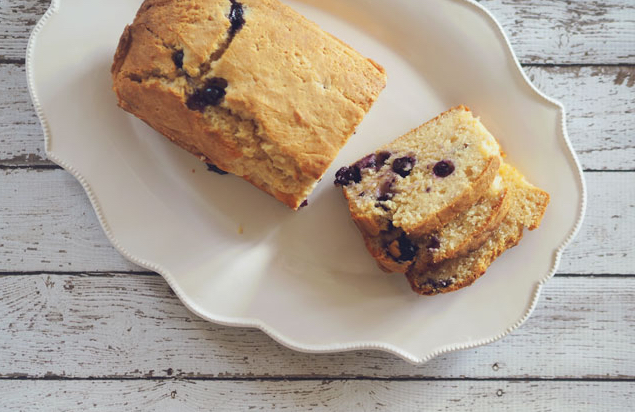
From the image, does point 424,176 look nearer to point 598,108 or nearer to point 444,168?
point 444,168

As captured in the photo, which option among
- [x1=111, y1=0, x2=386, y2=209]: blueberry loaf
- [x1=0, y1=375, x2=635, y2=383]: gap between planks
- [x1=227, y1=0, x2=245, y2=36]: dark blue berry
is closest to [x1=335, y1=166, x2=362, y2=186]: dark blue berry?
[x1=111, y1=0, x2=386, y2=209]: blueberry loaf

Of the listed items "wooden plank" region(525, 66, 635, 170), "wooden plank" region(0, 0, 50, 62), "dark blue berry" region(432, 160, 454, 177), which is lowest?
"wooden plank" region(0, 0, 50, 62)

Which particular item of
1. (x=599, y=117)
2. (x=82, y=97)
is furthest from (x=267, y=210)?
(x=599, y=117)

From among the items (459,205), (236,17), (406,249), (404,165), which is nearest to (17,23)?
(236,17)

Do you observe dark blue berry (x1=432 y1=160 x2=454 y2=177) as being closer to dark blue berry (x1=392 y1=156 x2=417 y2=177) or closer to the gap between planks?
dark blue berry (x1=392 y1=156 x2=417 y2=177)

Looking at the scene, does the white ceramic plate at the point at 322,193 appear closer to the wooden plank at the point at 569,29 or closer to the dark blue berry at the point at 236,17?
the wooden plank at the point at 569,29

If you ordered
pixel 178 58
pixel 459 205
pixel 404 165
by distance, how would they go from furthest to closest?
pixel 404 165 < pixel 459 205 < pixel 178 58

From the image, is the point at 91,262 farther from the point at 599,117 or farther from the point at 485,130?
the point at 599,117
